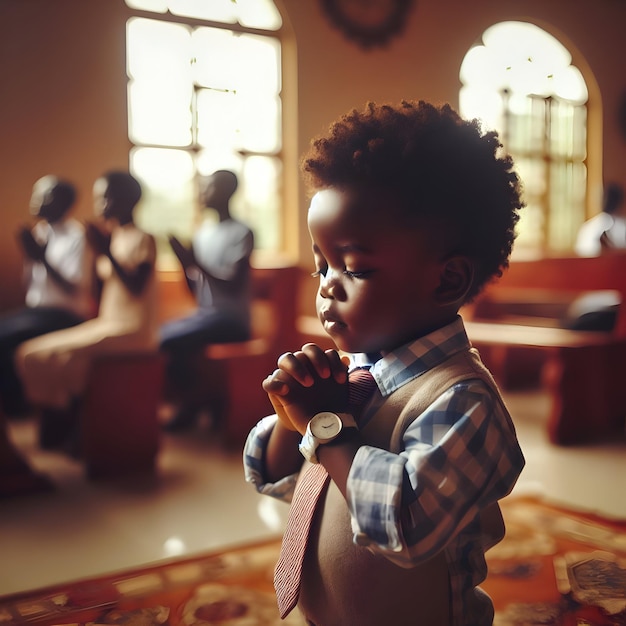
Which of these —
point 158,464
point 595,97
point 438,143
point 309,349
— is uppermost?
point 595,97

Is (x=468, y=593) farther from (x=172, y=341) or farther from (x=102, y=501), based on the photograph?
(x=172, y=341)

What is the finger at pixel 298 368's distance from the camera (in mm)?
854

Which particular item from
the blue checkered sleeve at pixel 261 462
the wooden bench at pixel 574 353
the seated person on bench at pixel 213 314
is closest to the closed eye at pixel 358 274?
the blue checkered sleeve at pixel 261 462

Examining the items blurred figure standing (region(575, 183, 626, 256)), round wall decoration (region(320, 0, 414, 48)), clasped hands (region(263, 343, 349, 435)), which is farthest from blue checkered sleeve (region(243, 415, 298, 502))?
round wall decoration (region(320, 0, 414, 48))

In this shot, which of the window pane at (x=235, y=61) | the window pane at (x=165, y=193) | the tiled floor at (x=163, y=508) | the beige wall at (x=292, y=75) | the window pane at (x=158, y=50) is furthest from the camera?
the window pane at (x=235, y=61)

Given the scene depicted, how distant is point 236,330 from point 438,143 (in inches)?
106

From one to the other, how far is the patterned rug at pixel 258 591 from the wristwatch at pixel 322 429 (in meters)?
0.80

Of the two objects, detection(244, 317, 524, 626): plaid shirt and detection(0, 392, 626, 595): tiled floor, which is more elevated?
detection(244, 317, 524, 626): plaid shirt

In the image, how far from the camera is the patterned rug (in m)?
1.52

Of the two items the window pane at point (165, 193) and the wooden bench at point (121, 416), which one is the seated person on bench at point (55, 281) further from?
the window pane at point (165, 193)

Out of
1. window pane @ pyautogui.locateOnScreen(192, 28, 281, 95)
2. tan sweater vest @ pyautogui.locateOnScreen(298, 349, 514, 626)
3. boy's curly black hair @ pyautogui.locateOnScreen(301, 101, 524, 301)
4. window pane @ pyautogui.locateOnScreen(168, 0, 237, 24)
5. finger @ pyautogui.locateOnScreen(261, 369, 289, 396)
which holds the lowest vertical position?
tan sweater vest @ pyautogui.locateOnScreen(298, 349, 514, 626)

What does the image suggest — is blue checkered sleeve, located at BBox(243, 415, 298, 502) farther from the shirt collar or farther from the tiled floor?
the tiled floor

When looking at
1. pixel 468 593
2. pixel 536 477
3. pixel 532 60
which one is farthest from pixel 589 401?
pixel 532 60

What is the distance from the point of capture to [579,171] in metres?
7.35
